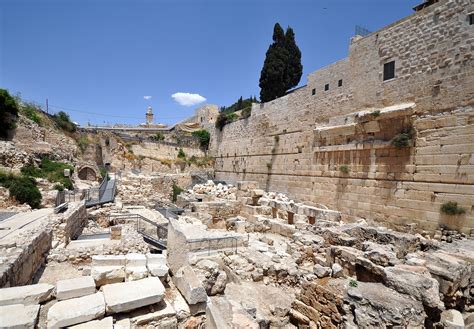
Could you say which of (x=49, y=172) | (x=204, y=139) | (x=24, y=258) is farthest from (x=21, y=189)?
(x=204, y=139)

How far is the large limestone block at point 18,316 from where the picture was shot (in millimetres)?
2127

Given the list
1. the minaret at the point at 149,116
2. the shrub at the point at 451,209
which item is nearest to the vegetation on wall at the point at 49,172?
the shrub at the point at 451,209

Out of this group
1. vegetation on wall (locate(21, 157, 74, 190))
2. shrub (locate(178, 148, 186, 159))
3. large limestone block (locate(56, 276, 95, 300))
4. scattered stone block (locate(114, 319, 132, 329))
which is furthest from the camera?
shrub (locate(178, 148, 186, 159))

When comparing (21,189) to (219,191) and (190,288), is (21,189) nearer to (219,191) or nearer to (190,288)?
(219,191)

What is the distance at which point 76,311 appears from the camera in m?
2.38

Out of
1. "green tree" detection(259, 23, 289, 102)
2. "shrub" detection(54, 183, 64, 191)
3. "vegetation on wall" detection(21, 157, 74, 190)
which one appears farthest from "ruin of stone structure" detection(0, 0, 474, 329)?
"green tree" detection(259, 23, 289, 102)

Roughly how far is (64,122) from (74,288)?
2377 cm

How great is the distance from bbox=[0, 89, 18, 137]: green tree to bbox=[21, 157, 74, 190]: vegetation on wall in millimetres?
2936

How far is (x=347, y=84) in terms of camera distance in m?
11.1

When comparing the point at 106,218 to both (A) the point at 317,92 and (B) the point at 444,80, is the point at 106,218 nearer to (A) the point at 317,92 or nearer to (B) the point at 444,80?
(A) the point at 317,92

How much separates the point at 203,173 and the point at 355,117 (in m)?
16.8

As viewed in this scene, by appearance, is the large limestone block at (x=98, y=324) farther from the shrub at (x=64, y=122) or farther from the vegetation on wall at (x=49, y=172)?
the shrub at (x=64, y=122)

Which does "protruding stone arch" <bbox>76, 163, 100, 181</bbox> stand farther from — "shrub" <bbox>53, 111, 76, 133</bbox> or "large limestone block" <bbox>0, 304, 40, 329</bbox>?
"large limestone block" <bbox>0, 304, 40, 329</bbox>

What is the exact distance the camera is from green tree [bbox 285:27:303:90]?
68.2ft
